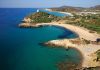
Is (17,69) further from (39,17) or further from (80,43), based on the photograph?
(39,17)

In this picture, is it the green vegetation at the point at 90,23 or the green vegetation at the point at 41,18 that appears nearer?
the green vegetation at the point at 90,23

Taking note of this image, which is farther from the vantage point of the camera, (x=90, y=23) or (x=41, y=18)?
(x=41, y=18)

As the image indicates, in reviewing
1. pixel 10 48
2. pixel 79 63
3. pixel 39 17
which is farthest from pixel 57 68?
pixel 39 17

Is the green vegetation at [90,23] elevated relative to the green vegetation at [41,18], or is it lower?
lower

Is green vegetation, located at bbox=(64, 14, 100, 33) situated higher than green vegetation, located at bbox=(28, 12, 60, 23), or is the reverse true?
green vegetation, located at bbox=(28, 12, 60, 23)

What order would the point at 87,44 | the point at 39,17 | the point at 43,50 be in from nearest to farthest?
1. the point at 43,50
2. the point at 87,44
3. the point at 39,17

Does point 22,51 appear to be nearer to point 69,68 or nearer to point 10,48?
point 10,48

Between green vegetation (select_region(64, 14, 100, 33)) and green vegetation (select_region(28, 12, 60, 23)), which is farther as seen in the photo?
green vegetation (select_region(28, 12, 60, 23))

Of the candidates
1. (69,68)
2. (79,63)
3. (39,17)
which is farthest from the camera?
(39,17)

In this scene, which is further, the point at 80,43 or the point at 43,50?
the point at 80,43

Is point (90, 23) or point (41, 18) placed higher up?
point (41, 18)
